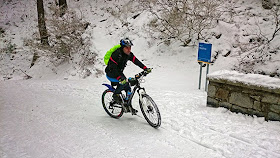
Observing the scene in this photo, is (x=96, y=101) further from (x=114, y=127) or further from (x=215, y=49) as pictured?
(x=215, y=49)

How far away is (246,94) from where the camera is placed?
457 cm

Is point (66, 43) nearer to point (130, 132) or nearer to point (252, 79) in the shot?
point (130, 132)

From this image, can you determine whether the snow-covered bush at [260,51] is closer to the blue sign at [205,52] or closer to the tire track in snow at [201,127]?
the blue sign at [205,52]

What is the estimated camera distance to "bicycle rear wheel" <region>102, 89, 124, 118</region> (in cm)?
509

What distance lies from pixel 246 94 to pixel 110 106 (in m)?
3.23

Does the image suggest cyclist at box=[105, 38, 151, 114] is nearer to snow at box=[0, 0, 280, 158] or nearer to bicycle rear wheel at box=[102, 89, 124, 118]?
bicycle rear wheel at box=[102, 89, 124, 118]

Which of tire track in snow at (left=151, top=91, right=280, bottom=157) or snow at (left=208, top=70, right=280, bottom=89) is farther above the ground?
snow at (left=208, top=70, right=280, bottom=89)

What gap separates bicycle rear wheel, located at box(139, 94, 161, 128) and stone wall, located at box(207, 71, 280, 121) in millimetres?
1788

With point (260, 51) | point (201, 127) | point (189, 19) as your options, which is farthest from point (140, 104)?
point (189, 19)

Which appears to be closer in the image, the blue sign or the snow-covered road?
the snow-covered road

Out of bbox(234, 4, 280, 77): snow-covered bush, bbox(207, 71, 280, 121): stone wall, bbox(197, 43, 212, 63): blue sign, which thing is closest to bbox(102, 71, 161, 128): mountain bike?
bbox(207, 71, 280, 121): stone wall

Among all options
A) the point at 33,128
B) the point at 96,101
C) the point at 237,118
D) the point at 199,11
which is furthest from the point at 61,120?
the point at 199,11

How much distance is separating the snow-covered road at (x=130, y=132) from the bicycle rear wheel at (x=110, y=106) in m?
0.15

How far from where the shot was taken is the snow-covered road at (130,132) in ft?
11.9
